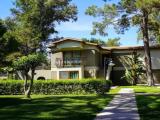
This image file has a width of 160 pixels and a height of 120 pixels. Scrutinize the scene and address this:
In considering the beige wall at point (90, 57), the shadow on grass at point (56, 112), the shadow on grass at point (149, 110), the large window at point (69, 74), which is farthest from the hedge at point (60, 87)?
the beige wall at point (90, 57)

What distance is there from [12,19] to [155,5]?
96.9 feet

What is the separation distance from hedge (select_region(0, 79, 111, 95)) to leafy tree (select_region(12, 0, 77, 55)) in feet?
75.1

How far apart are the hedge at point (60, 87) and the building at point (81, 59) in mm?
15661

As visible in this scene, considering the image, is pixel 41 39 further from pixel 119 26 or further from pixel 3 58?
pixel 3 58

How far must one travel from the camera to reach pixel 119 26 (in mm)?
44938

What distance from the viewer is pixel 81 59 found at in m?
46.8

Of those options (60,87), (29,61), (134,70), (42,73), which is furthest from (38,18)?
(29,61)

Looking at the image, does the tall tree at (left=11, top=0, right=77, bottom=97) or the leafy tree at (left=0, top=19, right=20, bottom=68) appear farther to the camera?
the tall tree at (left=11, top=0, right=77, bottom=97)

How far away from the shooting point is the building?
46406 millimetres

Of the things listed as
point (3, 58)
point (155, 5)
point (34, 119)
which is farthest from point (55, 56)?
point (34, 119)

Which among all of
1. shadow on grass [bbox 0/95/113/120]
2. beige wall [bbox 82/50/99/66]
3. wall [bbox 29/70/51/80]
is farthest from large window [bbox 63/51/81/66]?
shadow on grass [bbox 0/95/113/120]

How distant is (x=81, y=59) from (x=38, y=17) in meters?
12.6

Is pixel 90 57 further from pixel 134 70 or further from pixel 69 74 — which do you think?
pixel 134 70

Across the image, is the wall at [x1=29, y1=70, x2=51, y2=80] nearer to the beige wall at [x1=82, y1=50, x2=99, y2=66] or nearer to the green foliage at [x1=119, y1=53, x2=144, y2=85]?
the beige wall at [x1=82, y1=50, x2=99, y2=66]
